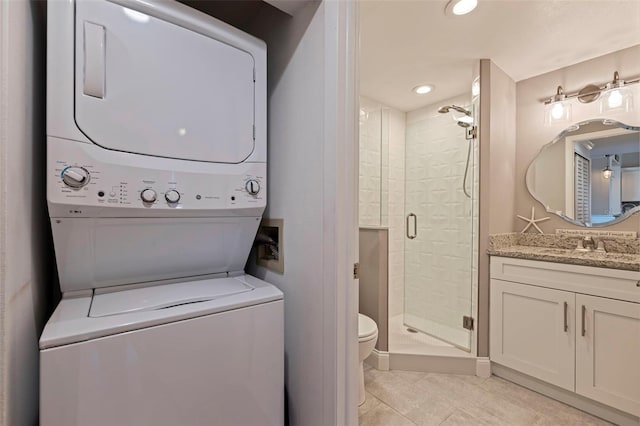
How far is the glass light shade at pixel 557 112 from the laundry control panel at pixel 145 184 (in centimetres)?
247

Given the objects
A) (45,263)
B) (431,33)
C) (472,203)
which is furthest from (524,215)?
(45,263)

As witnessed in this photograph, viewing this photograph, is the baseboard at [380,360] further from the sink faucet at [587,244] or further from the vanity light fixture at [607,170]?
the vanity light fixture at [607,170]

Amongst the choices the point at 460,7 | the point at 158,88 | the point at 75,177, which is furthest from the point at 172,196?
the point at 460,7

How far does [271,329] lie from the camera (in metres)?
1.06

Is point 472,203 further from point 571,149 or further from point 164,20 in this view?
point 164,20

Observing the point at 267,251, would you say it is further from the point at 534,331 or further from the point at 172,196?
the point at 534,331

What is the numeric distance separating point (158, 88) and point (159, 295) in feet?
2.32

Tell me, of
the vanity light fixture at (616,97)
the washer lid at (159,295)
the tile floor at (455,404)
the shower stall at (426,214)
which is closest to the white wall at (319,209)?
the washer lid at (159,295)

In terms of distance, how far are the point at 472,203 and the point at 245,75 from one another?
1949 mm

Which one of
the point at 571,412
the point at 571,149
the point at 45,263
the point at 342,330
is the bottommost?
the point at 571,412

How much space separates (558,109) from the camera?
233cm

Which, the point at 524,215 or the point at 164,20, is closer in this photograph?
the point at 164,20

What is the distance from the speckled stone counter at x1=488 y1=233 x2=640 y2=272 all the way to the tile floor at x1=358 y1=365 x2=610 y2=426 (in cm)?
91

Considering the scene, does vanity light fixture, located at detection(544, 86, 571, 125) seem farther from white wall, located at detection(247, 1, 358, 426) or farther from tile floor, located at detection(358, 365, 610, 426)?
white wall, located at detection(247, 1, 358, 426)
